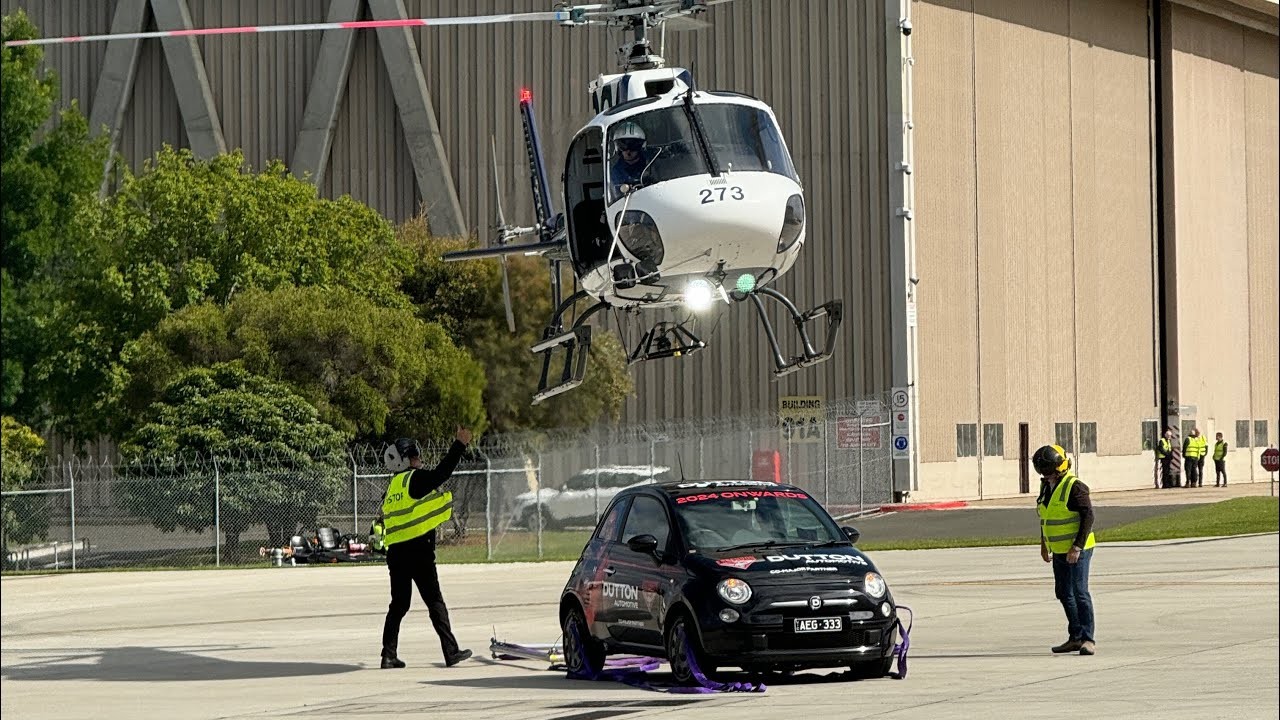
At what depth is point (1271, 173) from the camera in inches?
2778

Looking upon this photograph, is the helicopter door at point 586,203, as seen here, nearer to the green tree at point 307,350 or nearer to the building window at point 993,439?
the green tree at point 307,350

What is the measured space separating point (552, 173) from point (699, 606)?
35.2 ft

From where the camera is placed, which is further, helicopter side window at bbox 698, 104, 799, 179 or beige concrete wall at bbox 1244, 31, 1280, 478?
beige concrete wall at bbox 1244, 31, 1280, 478

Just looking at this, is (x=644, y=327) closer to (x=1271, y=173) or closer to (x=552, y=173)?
(x=552, y=173)

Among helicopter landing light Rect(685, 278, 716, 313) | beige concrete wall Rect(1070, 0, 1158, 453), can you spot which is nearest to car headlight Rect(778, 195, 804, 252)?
helicopter landing light Rect(685, 278, 716, 313)

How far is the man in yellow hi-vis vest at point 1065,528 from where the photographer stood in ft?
53.2

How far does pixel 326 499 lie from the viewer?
3725 cm

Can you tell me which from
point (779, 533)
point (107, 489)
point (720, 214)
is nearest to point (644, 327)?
point (107, 489)

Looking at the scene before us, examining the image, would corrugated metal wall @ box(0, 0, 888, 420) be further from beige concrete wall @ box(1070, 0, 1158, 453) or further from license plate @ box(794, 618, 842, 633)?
license plate @ box(794, 618, 842, 633)

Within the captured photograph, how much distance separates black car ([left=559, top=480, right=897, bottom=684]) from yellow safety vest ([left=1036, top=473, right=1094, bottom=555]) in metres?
2.23

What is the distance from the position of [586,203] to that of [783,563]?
7561 millimetres

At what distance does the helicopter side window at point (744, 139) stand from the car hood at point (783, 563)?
5.86m

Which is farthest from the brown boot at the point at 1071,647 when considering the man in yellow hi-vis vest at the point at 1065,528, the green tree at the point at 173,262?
the green tree at the point at 173,262

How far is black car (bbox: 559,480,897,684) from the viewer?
13.8 meters
